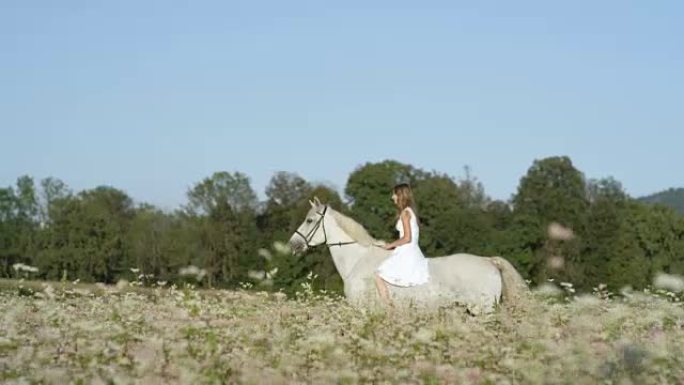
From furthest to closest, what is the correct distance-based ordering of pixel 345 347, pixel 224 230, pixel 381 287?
pixel 224 230 < pixel 381 287 < pixel 345 347

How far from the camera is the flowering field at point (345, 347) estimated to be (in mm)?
7047

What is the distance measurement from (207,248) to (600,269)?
32128mm

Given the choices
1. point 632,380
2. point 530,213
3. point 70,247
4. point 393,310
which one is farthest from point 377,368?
point 70,247

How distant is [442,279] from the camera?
1565cm

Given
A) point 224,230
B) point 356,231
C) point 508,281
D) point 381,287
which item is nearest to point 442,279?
point 381,287

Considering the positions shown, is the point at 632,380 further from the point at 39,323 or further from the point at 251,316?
the point at 39,323

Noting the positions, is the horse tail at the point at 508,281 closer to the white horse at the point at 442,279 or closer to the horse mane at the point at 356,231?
the white horse at the point at 442,279

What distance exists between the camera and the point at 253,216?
9231 cm

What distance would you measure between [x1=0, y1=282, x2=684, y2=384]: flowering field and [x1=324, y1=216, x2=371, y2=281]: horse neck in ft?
20.8

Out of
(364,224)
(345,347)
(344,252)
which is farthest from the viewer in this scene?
(364,224)

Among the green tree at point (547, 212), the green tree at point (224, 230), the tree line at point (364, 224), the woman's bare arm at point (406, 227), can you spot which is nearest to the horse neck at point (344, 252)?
the woman's bare arm at point (406, 227)

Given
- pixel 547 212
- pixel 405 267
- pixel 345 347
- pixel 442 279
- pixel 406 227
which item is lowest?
pixel 345 347

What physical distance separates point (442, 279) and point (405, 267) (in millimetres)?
596

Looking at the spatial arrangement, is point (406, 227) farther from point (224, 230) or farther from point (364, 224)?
point (224, 230)
